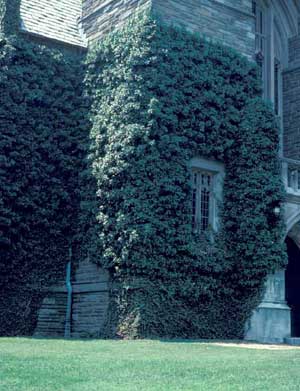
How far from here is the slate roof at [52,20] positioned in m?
16.8

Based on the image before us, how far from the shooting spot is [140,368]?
25.4 ft

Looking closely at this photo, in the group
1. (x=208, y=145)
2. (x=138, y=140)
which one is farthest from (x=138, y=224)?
(x=208, y=145)

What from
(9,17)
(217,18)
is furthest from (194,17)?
(9,17)

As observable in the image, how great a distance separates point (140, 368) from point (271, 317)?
27.4ft

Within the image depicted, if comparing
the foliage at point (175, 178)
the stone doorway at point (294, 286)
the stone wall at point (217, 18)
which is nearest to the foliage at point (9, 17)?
the foliage at point (175, 178)

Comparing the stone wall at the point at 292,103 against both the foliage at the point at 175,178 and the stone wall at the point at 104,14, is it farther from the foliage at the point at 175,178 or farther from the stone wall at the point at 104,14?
the stone wall at the point at 104,14

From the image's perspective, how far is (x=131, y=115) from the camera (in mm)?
14570

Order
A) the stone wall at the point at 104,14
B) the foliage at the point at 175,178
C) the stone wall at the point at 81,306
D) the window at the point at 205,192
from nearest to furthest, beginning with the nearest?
the foliage at the point at 175,178 → the stone wall at the point at 81,306 → the window at the point at 205,192 → the stone wall at the point at 104,14

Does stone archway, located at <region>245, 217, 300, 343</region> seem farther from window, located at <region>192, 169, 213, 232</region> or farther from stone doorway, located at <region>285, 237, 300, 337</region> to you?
stone doorway, located at <region>285, 237, 300, 337</region>

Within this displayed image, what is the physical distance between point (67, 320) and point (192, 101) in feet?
19.3

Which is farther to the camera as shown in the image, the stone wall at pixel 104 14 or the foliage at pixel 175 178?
the stone wall at pixel 104 14

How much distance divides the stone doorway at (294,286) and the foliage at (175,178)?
4351 mm

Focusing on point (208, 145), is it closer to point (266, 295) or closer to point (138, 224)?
point (138, 224)

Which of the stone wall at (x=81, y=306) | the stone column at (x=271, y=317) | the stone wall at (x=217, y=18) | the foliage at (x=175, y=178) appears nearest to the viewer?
the foliage at (x=175, y=178)
